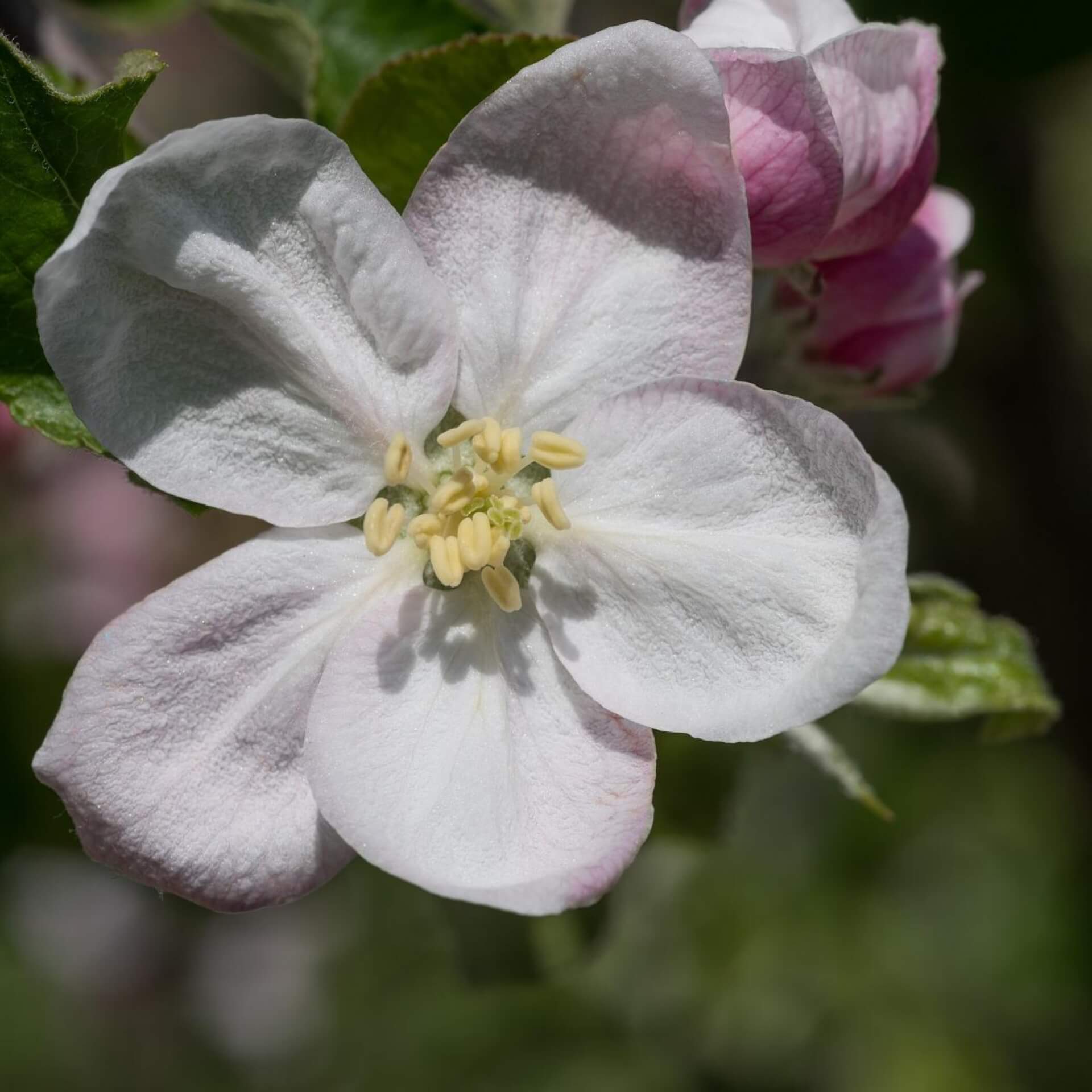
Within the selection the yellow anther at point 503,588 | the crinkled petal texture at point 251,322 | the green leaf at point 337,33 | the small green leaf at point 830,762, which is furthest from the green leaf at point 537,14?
the small green leaf at point 830,762

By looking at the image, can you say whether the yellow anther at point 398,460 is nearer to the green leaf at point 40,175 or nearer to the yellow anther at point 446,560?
the yellow anther at point 446,560

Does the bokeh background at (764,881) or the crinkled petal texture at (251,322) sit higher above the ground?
the crinkled petal texture at (251,322)

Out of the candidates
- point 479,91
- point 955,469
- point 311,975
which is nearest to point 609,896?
point 479,91

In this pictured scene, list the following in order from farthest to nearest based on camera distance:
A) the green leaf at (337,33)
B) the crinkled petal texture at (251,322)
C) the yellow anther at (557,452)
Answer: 1. the green leaf at (337,33)
2. the yellow anther at (557,452)
3. the crinkled petal texture at (251,322)

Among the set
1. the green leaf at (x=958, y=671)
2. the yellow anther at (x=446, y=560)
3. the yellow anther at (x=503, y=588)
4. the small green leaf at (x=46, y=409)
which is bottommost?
the green leaf at (x=958, y=671)

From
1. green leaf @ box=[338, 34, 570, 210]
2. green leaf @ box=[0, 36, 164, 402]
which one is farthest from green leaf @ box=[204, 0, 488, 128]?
green leaf @ box=[0, 36, 164, 402]

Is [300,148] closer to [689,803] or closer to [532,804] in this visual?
[532,804]

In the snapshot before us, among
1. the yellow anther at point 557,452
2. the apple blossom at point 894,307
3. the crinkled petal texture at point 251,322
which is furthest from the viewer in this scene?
the apple blossom at point 894,307
